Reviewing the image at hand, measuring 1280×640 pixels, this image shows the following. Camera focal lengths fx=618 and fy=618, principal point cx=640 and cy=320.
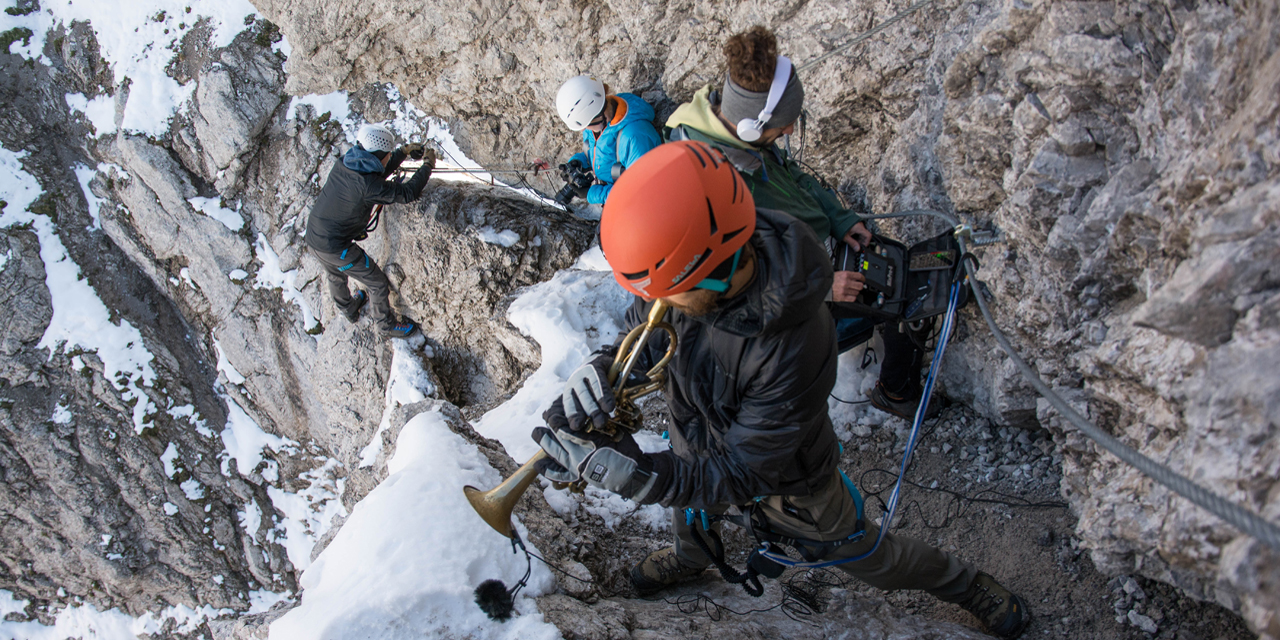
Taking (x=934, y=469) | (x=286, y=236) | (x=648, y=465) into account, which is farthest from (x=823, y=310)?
(x=286, y=236)

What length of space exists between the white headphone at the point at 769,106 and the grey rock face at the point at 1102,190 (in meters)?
1.08

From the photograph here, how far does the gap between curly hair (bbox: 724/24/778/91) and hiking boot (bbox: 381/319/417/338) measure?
18.9 feet

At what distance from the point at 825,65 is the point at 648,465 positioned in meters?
3.62

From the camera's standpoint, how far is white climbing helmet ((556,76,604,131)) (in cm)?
517

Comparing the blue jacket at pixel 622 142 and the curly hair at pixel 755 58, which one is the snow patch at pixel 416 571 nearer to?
the curly hair at pixel 755 58

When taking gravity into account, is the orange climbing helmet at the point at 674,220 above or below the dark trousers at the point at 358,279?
below

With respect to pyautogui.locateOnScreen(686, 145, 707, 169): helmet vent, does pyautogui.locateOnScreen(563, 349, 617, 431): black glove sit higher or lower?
lower

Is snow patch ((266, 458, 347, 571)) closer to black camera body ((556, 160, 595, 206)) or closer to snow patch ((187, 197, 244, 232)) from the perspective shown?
snow patch ((187, 197, 244, 232))

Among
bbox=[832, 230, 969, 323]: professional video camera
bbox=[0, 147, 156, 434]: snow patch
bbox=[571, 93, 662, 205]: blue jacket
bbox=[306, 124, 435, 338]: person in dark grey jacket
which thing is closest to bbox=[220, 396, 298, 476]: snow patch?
bbox=[0, 147, 156, 434]: snow patch

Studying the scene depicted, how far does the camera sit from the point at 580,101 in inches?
203

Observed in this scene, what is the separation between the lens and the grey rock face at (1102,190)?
1747 millimetres

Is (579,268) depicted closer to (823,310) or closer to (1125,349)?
(823,310)

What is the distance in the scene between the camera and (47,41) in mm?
9188

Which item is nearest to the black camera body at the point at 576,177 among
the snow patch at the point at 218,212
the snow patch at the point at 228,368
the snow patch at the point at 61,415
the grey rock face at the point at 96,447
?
the snow patch at the point at 218,212
